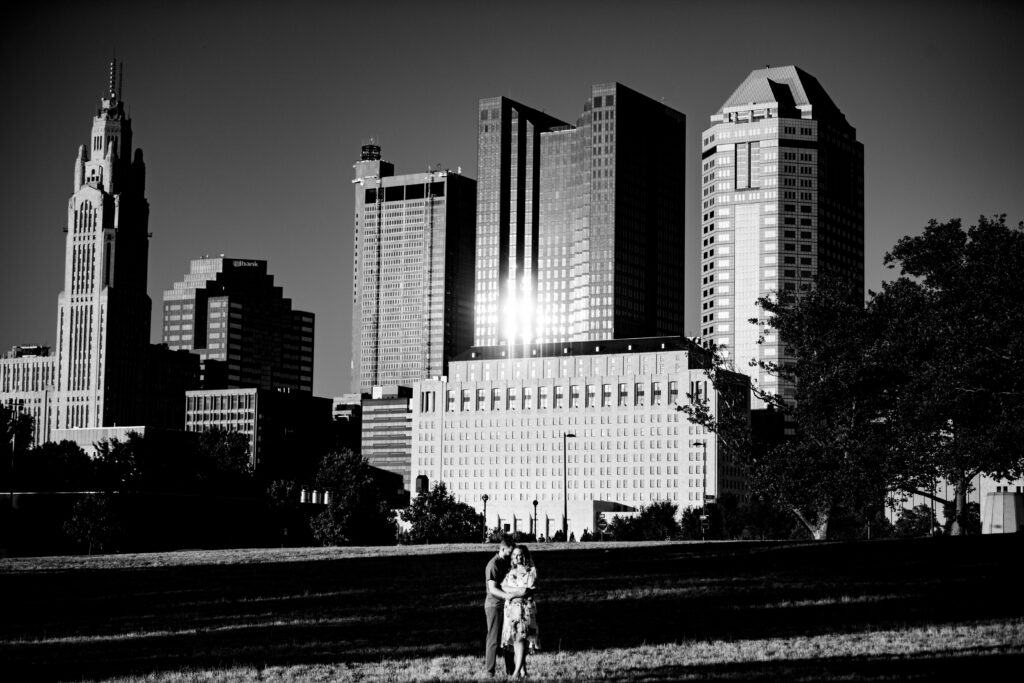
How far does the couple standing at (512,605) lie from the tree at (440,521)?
12371cm

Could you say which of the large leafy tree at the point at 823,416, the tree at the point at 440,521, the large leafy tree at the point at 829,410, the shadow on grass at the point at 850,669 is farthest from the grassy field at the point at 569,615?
the tree at the point at 440,521

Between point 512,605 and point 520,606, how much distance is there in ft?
0.46

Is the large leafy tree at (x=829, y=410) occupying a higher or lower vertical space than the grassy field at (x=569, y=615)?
higher

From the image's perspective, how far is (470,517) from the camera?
16650 centimetres

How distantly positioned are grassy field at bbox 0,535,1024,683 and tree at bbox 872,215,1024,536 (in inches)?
278

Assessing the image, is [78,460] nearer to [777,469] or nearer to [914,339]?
[777,469]

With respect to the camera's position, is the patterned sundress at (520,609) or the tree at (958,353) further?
the tree at (958,353)

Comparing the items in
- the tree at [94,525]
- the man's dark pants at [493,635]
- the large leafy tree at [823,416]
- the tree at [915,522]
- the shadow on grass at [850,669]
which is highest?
the large leafy tree at [823,416]

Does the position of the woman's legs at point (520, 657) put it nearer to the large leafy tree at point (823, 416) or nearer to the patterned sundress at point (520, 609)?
the patterned sundress at point (520, 609)

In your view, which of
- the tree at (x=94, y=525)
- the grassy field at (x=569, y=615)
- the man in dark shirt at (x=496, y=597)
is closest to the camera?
the man in dark shirt at (x=496, y=597)

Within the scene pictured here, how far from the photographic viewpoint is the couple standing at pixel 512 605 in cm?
2677

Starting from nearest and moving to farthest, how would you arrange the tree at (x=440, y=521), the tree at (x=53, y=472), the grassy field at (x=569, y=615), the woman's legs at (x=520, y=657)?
1. the woman's legs at (x=520, y=657)
2. the grassy field at (x=569, y=615)
3. the tree at (x=53, y=472)
4. the tree at (x=440, y=521)

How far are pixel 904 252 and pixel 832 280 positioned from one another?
35.5 feet

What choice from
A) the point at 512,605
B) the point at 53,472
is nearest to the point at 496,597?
the point at 512,605
